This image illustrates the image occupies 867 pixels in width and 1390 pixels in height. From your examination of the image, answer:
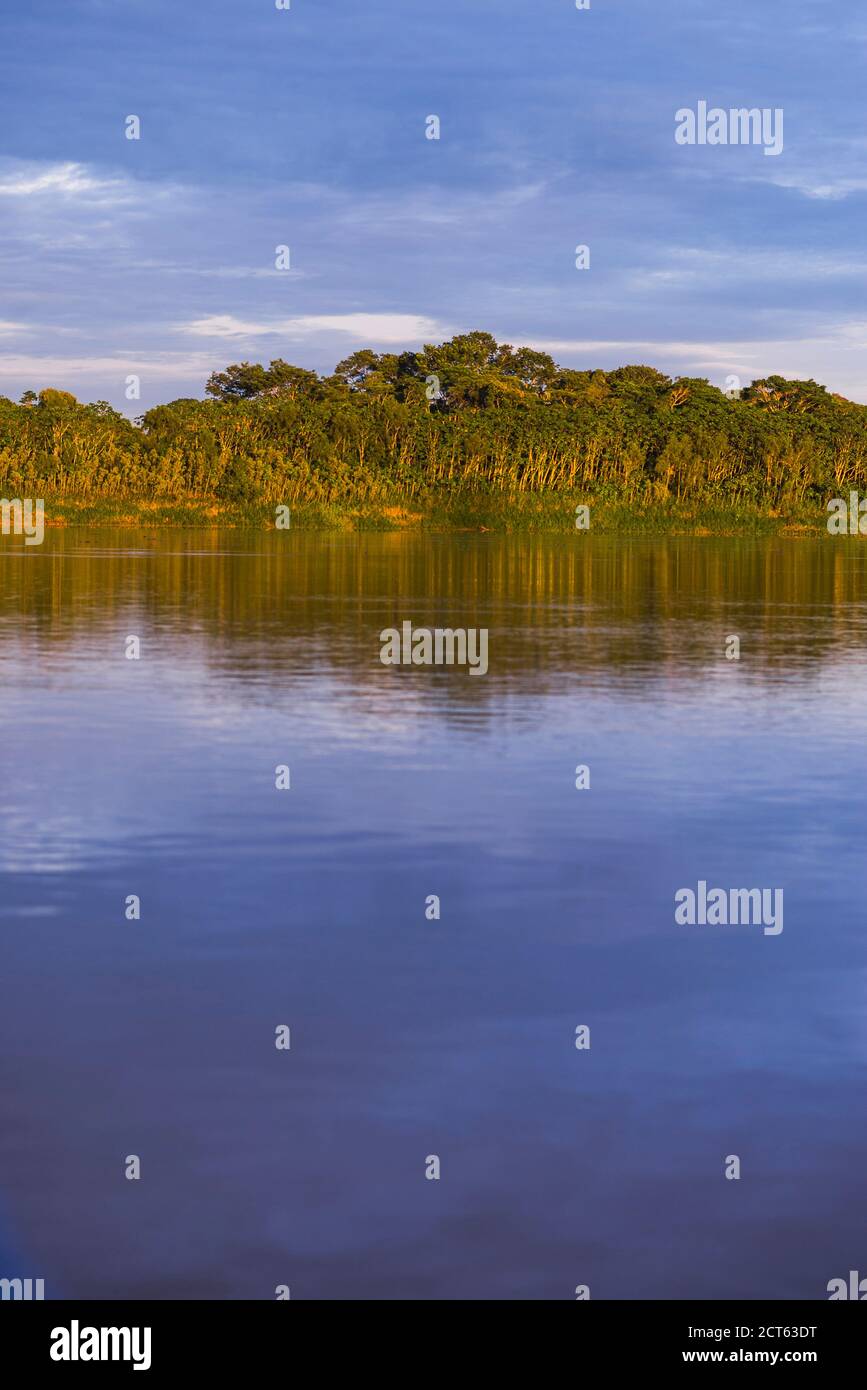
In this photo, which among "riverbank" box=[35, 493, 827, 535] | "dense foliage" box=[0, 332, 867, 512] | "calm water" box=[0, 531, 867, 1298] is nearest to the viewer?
"calm water" box=[0, 531, 867, 1298]

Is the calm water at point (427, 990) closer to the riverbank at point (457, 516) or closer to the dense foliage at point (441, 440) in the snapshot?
the riverbank at point (457, 516)

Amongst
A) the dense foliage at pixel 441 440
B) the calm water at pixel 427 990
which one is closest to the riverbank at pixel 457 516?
the dense foliage at pixel 441 440

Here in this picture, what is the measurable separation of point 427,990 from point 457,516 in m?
76.3

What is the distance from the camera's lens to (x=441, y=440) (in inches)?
4215

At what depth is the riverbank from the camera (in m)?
81.0

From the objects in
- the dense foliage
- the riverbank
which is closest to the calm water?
the riverbank

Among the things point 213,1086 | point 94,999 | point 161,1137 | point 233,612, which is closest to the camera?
point 161,1137

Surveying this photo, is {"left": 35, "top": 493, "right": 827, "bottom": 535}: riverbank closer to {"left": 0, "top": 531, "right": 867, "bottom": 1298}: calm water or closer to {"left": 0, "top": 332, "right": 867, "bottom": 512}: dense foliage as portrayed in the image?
{"left": 0, "top": 332, "right": 867, "bottom": 512}: dense foliage

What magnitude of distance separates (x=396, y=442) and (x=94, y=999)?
99115 millimetres

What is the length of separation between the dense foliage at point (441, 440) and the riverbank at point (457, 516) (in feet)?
7.48

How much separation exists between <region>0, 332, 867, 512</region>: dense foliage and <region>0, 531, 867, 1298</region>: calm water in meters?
67.1

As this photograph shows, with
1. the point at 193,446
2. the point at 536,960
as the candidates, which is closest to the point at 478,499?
the point at 193,446

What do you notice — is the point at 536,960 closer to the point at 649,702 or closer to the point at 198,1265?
the point at 198,1265

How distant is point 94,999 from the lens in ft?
31.7
